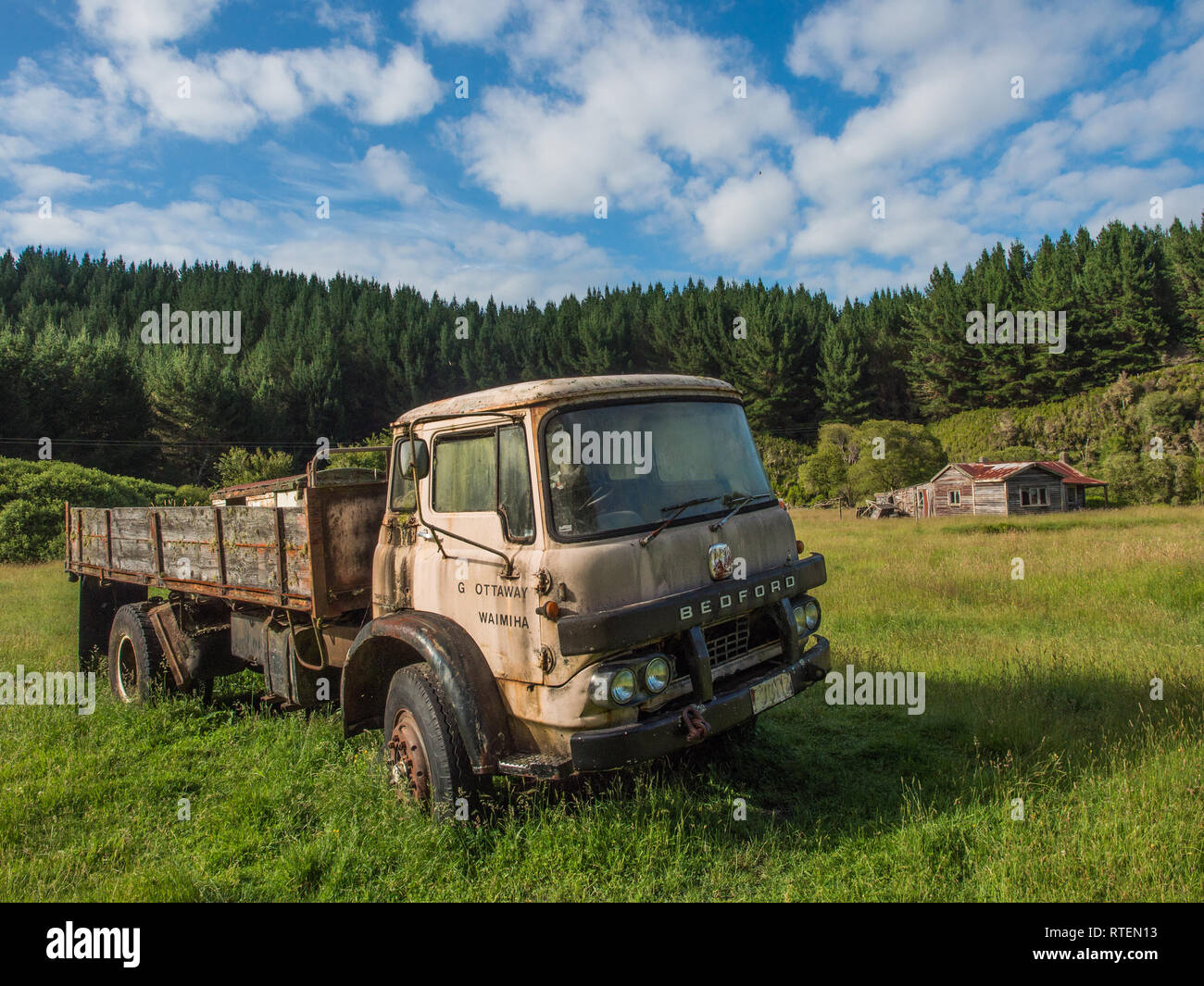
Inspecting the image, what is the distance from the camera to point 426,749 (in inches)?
168

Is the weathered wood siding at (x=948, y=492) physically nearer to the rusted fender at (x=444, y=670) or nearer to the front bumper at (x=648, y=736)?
the front bumper at (x=648, y=736)

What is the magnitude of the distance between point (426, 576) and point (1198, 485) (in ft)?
153

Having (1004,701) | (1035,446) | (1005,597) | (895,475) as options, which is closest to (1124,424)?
(1035,446)

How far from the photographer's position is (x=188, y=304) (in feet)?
294

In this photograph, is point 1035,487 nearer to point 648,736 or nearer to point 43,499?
point 648,736

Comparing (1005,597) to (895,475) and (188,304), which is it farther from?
(188,304)

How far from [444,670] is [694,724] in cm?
139

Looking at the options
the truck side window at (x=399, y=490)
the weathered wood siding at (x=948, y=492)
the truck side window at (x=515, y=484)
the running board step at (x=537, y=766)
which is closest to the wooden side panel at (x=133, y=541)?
the truck side window at (x=399, y=490)

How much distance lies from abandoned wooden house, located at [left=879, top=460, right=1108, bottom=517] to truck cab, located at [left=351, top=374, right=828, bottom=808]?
39.8 m

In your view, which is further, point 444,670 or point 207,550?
point 207,550

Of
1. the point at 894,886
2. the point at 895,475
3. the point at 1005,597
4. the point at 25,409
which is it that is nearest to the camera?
the point at 894,886

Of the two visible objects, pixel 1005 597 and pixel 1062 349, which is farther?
pixel 1062 349

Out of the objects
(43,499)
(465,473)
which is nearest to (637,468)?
(465,473)

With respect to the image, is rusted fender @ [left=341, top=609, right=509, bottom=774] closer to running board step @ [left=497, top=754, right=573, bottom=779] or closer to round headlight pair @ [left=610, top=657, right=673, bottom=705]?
running board step @ [left=497, top=754, right=573, bottom=779]
